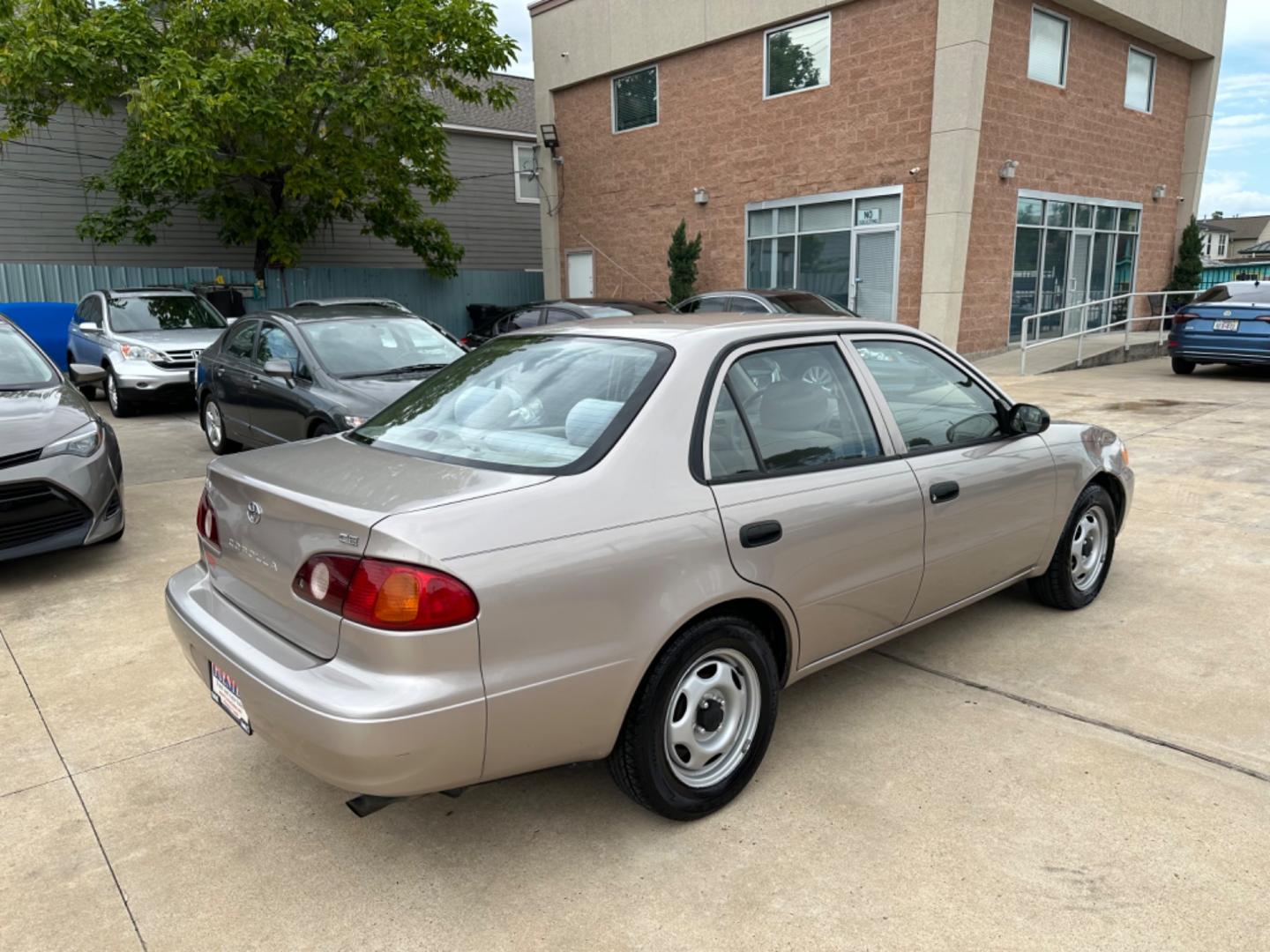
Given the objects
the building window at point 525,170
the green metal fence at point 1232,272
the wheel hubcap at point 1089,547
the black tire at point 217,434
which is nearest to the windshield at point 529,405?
the wheel hubcap at point 1089,547

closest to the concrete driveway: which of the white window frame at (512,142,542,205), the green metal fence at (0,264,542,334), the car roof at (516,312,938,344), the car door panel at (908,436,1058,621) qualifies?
the car door panel at (908,436,1058,621)

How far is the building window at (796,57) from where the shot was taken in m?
16.3

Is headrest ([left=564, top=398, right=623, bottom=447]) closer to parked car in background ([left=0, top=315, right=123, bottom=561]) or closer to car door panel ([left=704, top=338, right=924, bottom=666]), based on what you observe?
car door panel ([left=704, top=338, right=924, bottom=666])

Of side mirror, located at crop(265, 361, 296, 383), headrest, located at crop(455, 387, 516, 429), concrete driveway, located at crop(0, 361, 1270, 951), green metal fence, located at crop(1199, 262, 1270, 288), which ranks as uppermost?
green metal fence, located at crop(1199, 262, 1270, 288)

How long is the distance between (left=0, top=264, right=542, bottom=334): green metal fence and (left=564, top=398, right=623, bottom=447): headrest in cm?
1723

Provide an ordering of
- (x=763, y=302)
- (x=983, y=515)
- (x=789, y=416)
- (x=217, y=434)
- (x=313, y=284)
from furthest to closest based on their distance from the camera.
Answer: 1. (x=313, y=284)
2. (x=763, y=302)
3. (x=217, y=434)
4. (x=983, y=515)
5. (x=789, y=416)

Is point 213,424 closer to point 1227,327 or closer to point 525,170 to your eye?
point 1227,327

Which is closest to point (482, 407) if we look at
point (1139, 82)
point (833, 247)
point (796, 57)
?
point (833, 247)

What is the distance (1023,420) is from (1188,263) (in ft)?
63.8

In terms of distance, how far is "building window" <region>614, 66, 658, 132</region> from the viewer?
1939 centimetres

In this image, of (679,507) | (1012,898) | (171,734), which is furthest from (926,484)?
(171,734)

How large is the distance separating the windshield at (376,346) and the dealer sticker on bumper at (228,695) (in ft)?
15.3

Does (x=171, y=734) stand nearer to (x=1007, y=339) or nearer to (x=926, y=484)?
(x=926, y=484)

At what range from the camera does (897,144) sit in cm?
1543
